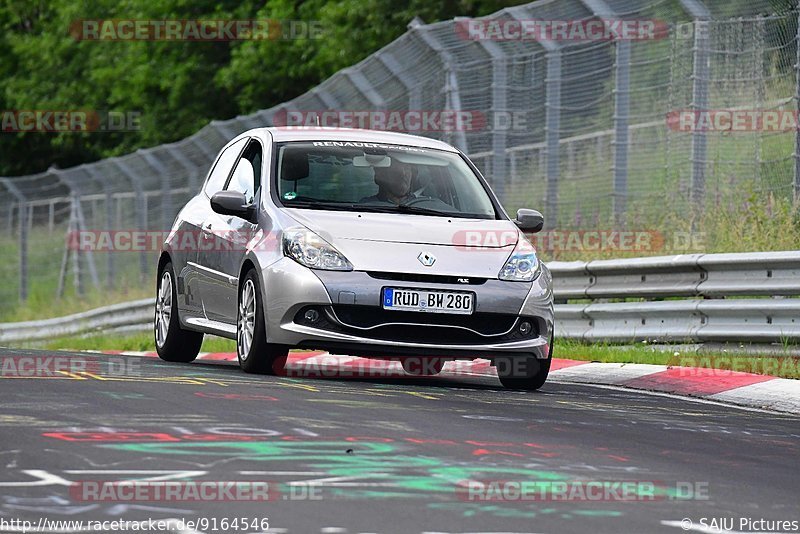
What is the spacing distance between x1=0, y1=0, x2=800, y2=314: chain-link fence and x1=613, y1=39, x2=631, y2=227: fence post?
0.4 inches

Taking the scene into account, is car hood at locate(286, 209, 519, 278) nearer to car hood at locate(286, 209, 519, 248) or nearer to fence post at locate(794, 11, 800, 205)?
car hood at locate(286, 209, 519, 248)

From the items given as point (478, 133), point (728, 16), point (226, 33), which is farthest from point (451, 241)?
point (226, 33)

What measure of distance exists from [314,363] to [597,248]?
3.21 metres

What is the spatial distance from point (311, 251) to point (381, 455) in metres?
3.80

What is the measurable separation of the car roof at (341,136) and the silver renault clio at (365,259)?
2 centimetres

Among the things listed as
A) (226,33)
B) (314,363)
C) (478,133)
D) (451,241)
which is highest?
(226,33)

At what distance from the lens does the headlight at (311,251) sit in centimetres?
1067

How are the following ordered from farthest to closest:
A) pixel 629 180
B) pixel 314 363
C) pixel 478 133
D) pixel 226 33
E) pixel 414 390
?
1. pixel 226 33
2. pixel 478 133
3. pixel 629 180
4. pixel 314 363
5. pixel 414 390

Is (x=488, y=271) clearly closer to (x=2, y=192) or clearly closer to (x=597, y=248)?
(x=597, y=248)

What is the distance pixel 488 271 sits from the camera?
10.9 metres

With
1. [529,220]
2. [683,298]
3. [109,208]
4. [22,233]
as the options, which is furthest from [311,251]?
[22,233]

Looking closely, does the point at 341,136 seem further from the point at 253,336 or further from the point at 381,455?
the point at 381,455

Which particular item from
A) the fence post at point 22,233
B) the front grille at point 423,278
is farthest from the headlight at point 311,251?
the fence post at point 22,233

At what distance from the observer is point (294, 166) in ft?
38.8
